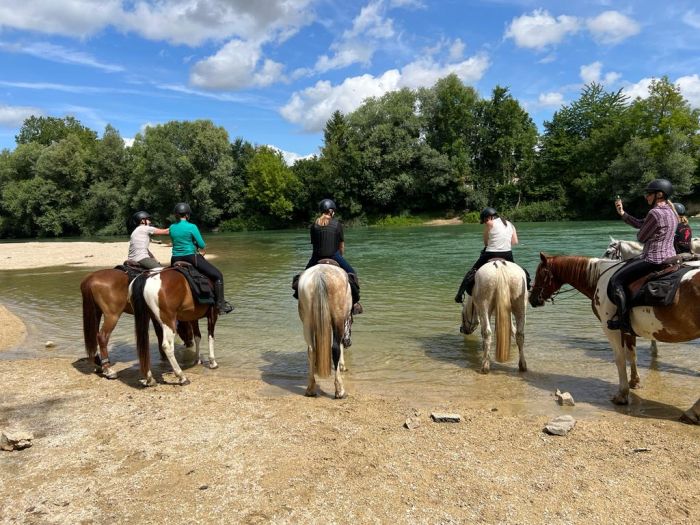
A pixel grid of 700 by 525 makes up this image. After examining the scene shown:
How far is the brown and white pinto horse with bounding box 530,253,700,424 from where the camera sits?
5477 mm

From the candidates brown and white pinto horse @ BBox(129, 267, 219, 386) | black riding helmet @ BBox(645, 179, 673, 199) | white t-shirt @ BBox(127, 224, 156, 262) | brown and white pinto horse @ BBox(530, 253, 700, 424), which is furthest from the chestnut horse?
black riding helmet @ BBox(645, 179, 673, 199)

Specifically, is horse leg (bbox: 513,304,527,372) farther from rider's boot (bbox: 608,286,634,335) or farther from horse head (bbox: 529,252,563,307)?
rider's boot (bbox: 608,286,634,335)

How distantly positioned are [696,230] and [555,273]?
2893cm

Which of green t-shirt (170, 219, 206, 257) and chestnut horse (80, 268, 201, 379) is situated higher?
green t-shirt (170, 219, 206, 257)

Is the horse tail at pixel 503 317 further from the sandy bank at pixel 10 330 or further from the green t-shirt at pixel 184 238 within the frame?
the sandy bank at pixel 10 330

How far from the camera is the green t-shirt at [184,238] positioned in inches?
316

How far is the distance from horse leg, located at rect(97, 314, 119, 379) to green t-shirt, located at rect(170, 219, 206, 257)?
4.99ft

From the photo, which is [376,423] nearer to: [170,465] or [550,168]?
[170,465]

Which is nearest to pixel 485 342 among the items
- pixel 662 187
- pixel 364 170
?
pixel 662 187

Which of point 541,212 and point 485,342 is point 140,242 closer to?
point 485,342

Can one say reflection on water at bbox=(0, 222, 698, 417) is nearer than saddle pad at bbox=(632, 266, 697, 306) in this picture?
No

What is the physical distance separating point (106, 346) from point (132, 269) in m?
1.36

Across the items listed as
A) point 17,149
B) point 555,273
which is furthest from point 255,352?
point 17,149

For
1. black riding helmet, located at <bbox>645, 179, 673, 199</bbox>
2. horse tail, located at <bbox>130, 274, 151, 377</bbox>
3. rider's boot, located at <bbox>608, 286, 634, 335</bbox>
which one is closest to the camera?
black riding helmet, located at <bbox>645, 179, 673, 199</bbox>
